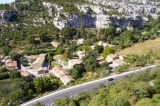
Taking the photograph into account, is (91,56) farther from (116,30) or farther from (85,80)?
(116,30)

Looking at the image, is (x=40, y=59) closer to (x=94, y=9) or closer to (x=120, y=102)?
(x=120, y=102)

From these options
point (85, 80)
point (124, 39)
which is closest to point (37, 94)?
point (85, 80)

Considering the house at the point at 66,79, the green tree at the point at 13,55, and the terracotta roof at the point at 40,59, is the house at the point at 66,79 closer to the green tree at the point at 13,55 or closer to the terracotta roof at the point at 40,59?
the terracotta roof at the point at 40,59

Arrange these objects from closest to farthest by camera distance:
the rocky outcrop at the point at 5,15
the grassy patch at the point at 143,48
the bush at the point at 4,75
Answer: the bush at the point at 4,75, the grassy patch at the point at 143,48, the rocky outcrop at the point at 5,15

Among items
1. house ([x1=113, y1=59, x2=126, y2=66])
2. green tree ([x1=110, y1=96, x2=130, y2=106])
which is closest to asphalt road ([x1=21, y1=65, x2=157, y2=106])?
house ([x1=113, y1=59, x2=126, y2=66])

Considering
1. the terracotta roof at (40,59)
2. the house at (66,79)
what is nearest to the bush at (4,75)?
the terracotta roof at (40,59)
